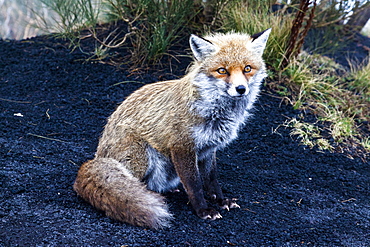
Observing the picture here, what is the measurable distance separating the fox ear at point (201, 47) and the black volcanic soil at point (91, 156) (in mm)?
1545

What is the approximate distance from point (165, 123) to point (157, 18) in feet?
10.5

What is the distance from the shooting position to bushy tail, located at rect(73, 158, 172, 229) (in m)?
3.26

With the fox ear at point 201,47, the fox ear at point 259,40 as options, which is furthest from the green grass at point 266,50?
the fox ear at point 201,47

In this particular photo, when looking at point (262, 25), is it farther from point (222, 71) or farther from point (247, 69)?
point (222, 71)

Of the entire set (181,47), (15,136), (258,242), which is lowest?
(258,242)

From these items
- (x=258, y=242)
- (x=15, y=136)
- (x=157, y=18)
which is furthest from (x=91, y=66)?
(x=258, y=242)

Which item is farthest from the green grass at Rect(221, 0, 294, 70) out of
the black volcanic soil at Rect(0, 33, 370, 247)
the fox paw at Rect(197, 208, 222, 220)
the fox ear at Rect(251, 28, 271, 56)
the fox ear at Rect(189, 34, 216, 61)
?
the fox paw at Rect(197, 208, 222, 220)

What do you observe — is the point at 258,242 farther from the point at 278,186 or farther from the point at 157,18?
the point at 157,18

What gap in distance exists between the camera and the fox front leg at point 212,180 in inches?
154

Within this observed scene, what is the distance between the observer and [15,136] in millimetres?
4840

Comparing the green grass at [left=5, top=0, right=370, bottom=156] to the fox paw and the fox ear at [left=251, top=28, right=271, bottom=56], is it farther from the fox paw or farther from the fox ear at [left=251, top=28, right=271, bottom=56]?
the fox paw

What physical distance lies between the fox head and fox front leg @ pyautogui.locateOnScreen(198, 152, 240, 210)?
0.84 meters

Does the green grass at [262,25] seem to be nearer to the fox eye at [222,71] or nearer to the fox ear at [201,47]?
the fox ear at [201,47]

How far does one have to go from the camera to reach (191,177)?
11.7 feet
